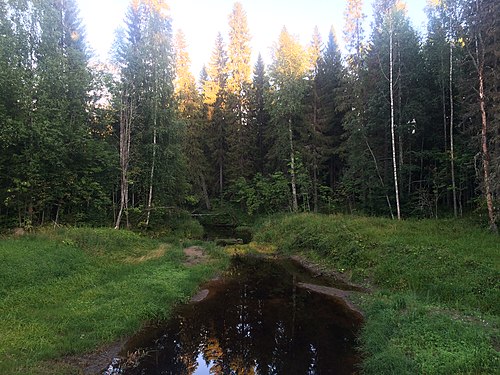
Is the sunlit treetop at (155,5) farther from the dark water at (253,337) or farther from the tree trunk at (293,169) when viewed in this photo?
the dark water at (253,337)

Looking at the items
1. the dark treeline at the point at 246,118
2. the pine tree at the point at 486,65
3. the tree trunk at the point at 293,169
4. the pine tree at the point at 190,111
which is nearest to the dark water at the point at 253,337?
the pine tree at the point at 486,65

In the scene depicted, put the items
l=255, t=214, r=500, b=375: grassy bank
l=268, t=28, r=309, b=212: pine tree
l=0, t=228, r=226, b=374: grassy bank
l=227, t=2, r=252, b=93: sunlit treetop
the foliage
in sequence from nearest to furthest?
l=255, t=214, r=500, b=375: grassy bank < l=0, t=228, r=226, b=374: grassy bank < l=268, t=28, r=309, b=212: pine tree < the foliage < l=227, t=2, r=252, b=93: sunlit treetop

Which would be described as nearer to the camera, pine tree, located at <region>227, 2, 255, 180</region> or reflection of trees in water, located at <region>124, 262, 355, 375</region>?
reflection of trees in water, located at <region>124, 262, 355, 375</region>

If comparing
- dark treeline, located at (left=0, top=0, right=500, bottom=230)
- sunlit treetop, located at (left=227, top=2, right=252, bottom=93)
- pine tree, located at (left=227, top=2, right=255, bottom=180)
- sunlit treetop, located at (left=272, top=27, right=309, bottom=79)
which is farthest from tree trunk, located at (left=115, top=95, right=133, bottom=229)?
sunlit treetop, located at (left=227, top=2, right=252, bottom=93)

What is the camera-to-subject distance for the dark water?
832cm

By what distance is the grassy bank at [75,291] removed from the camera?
8031 millimetres

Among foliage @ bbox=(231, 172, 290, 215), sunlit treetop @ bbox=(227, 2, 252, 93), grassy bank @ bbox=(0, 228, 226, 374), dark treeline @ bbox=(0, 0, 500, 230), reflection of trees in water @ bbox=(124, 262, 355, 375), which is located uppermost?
sunlit treetop @ bbox=(227, 2, 252, 93)

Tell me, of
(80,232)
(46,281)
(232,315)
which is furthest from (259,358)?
(80,232)

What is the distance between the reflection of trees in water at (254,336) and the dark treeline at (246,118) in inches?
406

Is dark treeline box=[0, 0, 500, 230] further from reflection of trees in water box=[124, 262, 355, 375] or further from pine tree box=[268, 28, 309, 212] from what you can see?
reflection of trees in water box=[124, 262, 355, 375]

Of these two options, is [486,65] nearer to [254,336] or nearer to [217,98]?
[254,336]

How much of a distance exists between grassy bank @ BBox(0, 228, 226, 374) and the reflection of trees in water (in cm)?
127

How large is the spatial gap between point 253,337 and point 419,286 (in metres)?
6.25

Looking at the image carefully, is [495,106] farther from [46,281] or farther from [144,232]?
[144,232]
